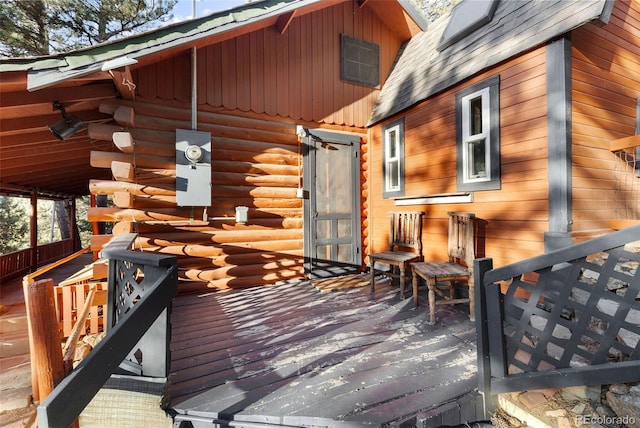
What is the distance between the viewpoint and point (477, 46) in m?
3.79

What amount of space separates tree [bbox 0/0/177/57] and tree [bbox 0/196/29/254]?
11753 mm

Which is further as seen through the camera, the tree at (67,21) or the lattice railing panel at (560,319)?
the tree at (67,21)

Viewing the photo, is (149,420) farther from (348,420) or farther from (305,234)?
(305,234)

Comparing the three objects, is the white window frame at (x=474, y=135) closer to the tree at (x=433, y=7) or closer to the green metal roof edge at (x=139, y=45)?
the green metal roof edge at (x=139, y=45)

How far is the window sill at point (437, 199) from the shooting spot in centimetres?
374

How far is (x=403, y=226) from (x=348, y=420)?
130 inches

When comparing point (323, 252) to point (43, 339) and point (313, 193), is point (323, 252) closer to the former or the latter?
point (313, 193)

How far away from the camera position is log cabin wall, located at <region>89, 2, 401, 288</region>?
388cm

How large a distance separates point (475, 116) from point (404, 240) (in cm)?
205

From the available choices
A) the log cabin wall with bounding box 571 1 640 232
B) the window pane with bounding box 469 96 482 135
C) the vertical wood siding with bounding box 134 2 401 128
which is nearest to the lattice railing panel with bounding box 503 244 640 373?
the log cabin wall with bounding box 571 1 640 232

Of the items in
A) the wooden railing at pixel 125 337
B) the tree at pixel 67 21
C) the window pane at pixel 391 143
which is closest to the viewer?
Result: the wooden railing at pixel 125 337

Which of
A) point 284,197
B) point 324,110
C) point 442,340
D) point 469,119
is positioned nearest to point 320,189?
point 284,197

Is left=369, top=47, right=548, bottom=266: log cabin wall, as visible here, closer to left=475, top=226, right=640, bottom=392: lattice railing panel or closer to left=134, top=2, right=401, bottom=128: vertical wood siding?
left=475, top=226, right=640, bottom=392: lattice railing panel

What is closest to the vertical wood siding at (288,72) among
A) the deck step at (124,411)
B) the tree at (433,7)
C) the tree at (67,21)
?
the deck step at (124,411)
